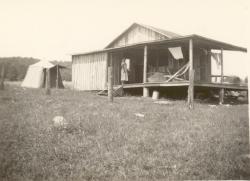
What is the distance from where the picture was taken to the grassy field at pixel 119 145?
6613mm

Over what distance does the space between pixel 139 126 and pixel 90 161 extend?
282cm

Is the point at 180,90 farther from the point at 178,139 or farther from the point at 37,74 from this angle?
the point at 178,139

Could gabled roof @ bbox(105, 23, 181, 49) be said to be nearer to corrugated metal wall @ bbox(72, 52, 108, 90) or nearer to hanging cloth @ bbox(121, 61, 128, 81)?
corrugated metal wall @ bbox(72, 52, 108, 90)

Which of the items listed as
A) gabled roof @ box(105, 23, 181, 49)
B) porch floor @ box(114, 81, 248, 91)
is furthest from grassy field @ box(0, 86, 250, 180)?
gabled roof @ box(105, 23, 181, 49)

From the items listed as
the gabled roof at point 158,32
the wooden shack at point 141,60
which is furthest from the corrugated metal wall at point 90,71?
the gabled roof at point 158,32

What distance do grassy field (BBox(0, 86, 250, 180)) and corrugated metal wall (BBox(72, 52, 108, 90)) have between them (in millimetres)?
12029

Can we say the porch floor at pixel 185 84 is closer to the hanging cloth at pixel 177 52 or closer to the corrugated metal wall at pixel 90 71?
the hanging cloth at pixel 177 52

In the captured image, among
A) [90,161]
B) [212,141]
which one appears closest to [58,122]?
[90,161]

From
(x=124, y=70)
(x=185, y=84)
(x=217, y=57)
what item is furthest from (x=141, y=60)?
(x=185, y=84)

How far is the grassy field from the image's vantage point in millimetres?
6613

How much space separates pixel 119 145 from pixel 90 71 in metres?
16.6

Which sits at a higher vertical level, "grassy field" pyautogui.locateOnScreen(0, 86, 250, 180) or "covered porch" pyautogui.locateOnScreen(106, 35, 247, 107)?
"covered porch" pyautogui.locateOnScreen(106, 35, 247, 107)

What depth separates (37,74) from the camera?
2666 centimetres

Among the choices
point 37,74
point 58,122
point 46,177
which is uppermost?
point 37,74
